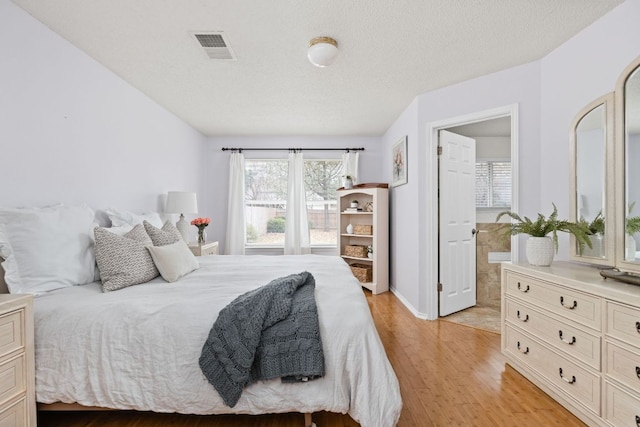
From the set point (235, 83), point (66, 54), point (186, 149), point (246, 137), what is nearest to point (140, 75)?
point (66, 54)

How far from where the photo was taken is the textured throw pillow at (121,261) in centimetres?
191

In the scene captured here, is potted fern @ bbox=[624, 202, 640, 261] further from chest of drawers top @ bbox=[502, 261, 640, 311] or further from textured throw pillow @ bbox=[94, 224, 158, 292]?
textured throw pillow @ bbox=[94, 224, 158, 292]

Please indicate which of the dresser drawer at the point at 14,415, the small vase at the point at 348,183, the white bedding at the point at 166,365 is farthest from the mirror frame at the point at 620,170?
the dresser drawer at the point at 14,415

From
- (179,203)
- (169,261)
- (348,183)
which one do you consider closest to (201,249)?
(179,203)

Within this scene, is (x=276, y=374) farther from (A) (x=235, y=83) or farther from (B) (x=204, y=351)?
(A) (x=235, y=83)

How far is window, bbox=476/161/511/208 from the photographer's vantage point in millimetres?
4430

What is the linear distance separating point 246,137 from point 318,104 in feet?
6.31

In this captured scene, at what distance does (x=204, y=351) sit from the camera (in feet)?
4.68

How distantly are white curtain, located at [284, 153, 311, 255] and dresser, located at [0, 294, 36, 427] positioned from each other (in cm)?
363

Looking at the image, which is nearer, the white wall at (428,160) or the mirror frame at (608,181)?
the mirror frame at (608,181)

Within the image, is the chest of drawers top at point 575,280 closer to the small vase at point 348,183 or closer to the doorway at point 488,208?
the doorway at point 488,208

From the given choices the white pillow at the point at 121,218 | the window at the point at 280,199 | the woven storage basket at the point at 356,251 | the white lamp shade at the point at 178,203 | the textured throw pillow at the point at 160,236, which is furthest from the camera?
the window at the point at 280,199

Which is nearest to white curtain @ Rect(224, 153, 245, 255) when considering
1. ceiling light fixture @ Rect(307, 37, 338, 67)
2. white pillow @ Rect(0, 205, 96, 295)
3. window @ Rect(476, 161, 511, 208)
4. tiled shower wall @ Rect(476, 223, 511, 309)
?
white pillow @ Rect(0, 205, 96, 295)

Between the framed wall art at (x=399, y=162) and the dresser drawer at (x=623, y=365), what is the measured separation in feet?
8.41
